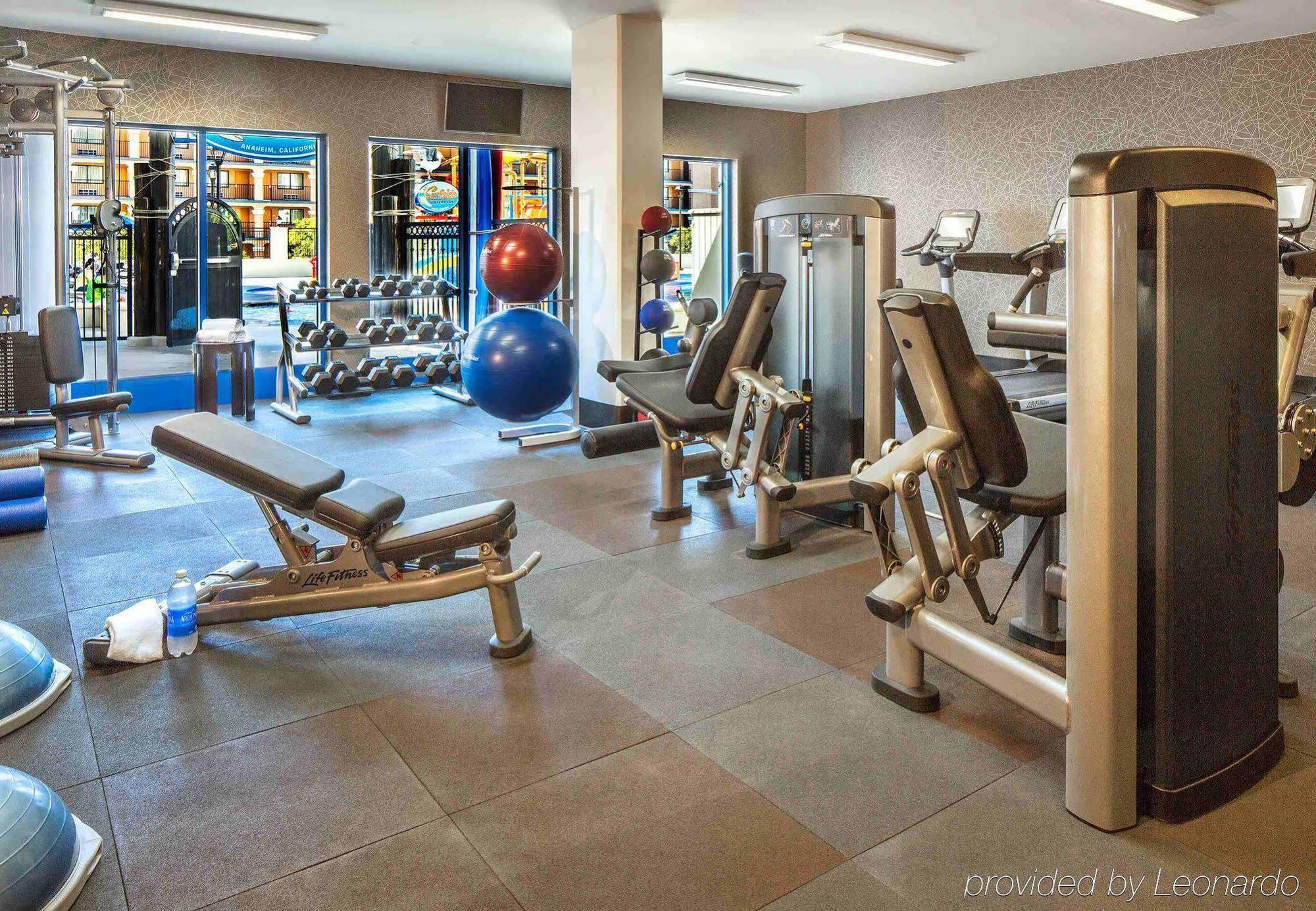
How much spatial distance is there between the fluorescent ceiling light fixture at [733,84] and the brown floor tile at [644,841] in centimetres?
678

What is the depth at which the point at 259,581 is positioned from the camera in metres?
2.75

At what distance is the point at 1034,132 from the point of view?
8078mm

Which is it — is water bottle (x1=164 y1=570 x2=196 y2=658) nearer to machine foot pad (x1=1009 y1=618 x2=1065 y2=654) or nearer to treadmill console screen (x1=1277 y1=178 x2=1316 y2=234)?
machine foot pad (x1=1009 y1=618 x2=1065 y2=654)

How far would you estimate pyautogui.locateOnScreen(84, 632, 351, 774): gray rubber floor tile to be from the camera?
218 cm

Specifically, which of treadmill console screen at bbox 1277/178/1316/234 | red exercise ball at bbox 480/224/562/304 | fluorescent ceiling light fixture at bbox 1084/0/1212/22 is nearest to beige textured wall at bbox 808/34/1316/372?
treadmill console screen at bbox 1277/178/1316/234

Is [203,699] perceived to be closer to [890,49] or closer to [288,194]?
[890,49]

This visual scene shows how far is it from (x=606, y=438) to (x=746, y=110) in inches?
263

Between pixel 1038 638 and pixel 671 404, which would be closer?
pixel 1038 638

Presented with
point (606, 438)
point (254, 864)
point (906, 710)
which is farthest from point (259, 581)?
point (906, 710)

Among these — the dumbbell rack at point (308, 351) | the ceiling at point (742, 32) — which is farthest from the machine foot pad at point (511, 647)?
the ceiling at point (742, 32)

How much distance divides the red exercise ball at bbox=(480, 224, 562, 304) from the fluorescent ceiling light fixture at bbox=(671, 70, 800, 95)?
3.08m

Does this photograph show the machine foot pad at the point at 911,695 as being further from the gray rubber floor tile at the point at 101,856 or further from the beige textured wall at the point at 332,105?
the beige textured wall at the point at 332,105

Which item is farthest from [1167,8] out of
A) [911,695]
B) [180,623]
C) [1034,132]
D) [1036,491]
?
[180,623]

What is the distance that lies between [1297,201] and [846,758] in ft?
17.5
